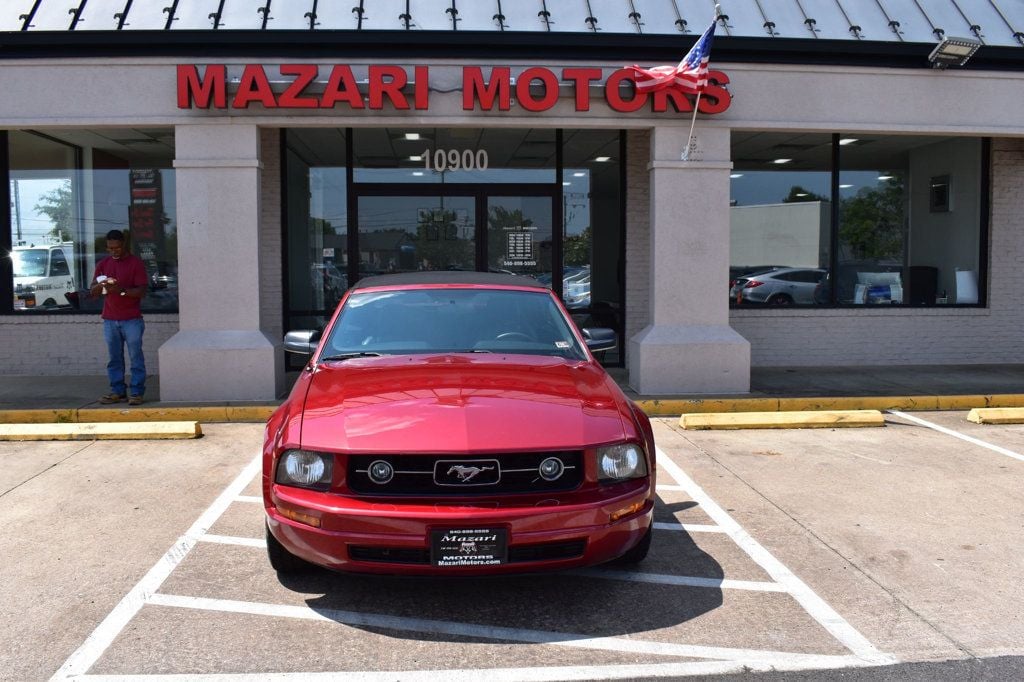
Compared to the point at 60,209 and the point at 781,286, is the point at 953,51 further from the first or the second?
the point at 60,209

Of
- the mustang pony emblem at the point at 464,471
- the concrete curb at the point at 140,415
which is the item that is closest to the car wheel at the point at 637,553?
the mustang pony emblem at the point at 464,471

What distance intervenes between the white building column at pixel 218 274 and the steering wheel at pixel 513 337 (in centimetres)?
545

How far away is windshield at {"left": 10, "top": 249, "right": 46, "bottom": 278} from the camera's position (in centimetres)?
1185

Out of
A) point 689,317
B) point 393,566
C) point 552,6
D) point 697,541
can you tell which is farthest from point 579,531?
point 552,6

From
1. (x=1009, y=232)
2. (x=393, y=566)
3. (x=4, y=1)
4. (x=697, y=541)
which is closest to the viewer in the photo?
(x=393, y=566)

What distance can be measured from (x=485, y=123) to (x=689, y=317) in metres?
3.30

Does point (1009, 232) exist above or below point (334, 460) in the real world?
above

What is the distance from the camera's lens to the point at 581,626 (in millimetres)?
3965

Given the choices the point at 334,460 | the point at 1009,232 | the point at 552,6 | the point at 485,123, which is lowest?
the point at 334,460

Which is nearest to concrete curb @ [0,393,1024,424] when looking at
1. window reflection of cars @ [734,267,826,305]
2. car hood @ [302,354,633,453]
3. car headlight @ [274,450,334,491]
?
window reflection of cars @ [734,267,826,305]

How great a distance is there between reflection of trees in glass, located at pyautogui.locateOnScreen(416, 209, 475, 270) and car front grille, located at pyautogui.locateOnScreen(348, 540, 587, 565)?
8.53 m

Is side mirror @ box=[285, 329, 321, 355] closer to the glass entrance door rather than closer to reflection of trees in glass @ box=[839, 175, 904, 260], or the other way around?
the glass entrance door

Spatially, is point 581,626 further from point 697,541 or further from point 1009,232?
point 1009,232

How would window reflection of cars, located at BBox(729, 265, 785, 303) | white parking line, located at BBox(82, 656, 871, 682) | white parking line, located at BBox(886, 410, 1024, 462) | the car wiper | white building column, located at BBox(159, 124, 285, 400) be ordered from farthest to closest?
1. window reflection of cars, located at BBox(729, 265, 785, 303)
2. white building column, located at BBox(159, 124, 285, 400)
3. white parking line, located at BBox(886, 410, 1024, 462)
4. the car wiper
5. white parking line, located at BBox(82, 656, 871, 682)
